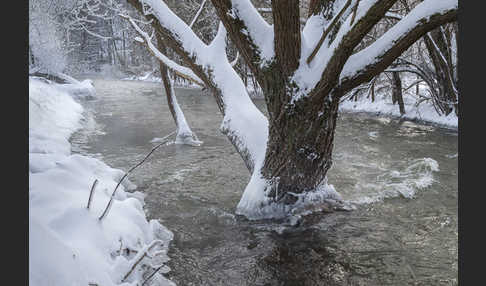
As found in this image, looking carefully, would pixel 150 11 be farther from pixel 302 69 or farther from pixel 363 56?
pixel 363 56

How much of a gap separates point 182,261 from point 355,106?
13.2m

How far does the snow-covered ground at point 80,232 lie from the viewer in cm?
199

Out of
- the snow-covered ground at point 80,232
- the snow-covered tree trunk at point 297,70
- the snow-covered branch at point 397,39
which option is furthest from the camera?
the snow-covered tree trunk at point 297,70

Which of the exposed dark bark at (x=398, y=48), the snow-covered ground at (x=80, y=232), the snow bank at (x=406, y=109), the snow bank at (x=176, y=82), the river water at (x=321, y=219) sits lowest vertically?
the river water at (x=321, y=219)

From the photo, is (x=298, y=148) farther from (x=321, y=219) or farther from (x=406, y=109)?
(x=406, y=109)

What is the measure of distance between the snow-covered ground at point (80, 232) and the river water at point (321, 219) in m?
0.48

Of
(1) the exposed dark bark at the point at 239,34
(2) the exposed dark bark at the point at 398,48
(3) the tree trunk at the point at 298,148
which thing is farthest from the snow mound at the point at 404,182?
(1) the exposed dark bark at the point at 239,34

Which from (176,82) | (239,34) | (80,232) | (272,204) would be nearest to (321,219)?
(272,204)

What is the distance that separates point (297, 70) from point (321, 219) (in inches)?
74.4

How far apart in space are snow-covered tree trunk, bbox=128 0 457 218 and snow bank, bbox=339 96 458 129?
8243mm

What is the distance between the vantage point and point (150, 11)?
463cm

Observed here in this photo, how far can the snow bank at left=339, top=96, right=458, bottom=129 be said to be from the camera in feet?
35.7

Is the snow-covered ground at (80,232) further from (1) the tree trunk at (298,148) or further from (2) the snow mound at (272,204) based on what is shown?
(1) the tree trunk at (298,148)

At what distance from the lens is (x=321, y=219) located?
430 cm
